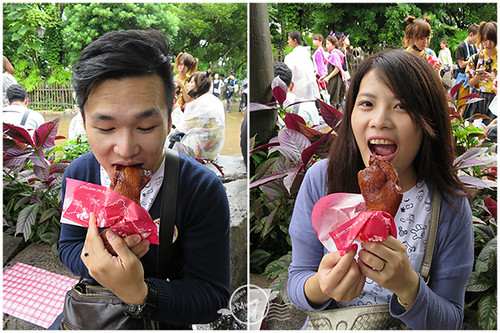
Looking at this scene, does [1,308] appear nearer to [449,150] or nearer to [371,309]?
[371,309]

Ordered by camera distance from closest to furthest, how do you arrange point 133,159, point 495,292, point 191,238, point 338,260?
point 338,260, point 133,159, point 191,238, point 495,292

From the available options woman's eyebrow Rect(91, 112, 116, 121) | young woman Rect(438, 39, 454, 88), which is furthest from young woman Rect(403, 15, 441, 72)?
woman's eyebrow Rect(91, 112, 116, 121)

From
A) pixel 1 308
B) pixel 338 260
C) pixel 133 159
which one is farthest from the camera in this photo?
pixel 1 308

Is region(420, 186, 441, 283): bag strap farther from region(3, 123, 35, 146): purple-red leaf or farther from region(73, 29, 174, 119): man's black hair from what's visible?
region(3, 123, 35, 146): purple-red leaf

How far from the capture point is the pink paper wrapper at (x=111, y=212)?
40.4 inches

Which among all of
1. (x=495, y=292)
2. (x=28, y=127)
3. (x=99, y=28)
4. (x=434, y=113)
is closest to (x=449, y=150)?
(x=434, y=113)

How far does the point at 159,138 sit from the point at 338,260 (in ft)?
1.90

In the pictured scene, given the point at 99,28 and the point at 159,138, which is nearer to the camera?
the point at 159,138

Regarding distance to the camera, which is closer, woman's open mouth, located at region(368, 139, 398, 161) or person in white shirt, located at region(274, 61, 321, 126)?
woman's open mouth, located at region(368, 139, 398, 161)

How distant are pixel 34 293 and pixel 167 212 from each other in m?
0.63

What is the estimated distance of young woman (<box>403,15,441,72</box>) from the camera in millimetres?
1418

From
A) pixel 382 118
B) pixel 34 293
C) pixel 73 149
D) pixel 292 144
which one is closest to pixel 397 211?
pixel 382 118

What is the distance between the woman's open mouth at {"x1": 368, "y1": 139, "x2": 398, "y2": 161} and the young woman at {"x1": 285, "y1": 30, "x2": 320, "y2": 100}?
3.07 feet

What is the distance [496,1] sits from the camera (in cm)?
144
